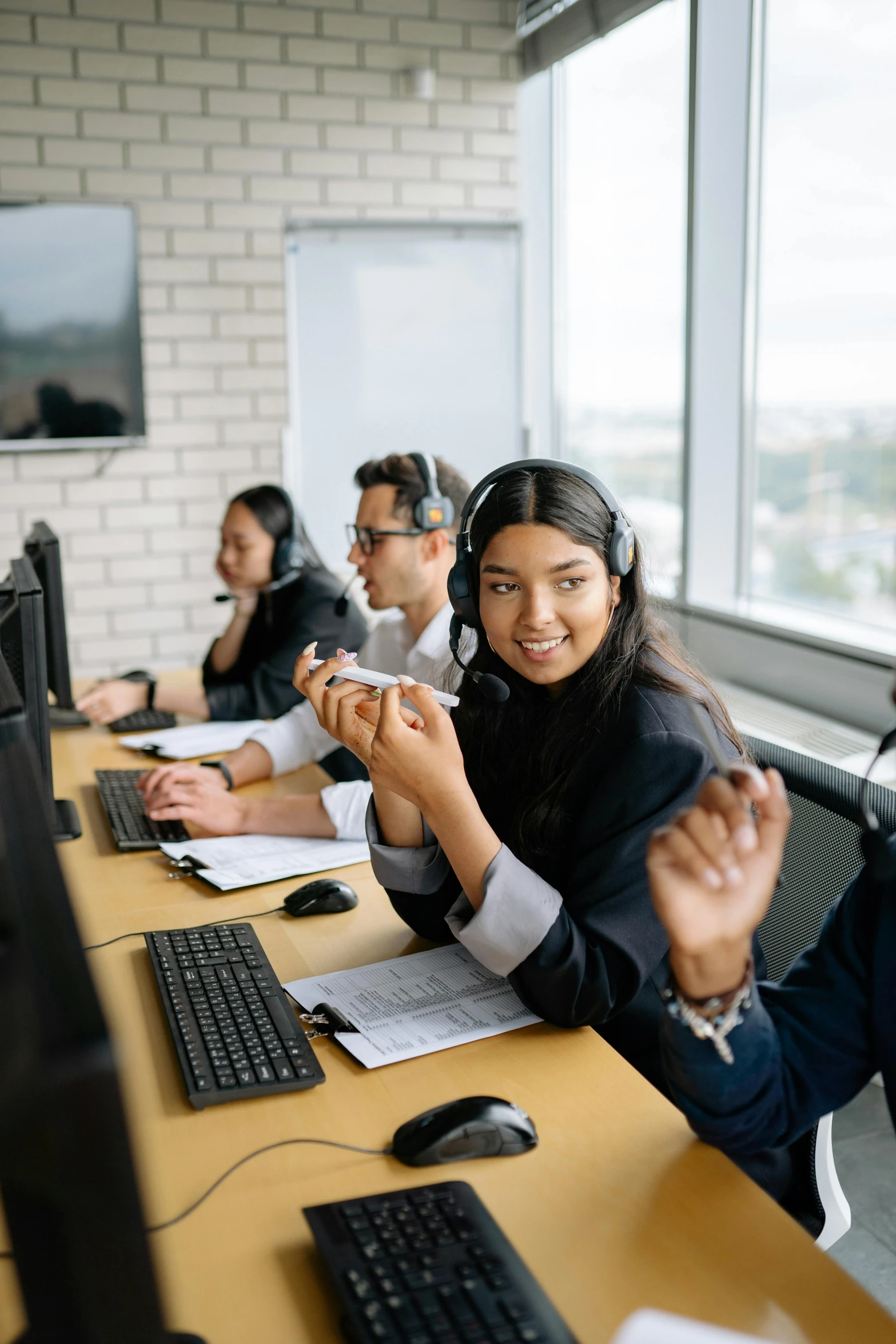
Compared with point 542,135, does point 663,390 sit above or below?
below

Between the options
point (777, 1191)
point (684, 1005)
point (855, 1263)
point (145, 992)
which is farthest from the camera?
point (855, 1263)

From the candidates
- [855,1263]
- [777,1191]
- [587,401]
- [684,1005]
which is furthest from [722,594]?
[684,1005]

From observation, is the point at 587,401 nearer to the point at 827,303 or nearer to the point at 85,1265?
the point at 827,303

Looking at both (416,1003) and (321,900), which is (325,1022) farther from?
(321,900)

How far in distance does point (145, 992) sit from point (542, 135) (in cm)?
389

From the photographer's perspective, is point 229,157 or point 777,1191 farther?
point 229,157

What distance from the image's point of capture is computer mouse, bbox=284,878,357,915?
1478 mm

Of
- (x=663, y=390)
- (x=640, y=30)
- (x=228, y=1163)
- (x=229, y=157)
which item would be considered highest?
(x=640, y=30)

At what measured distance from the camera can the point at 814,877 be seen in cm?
126

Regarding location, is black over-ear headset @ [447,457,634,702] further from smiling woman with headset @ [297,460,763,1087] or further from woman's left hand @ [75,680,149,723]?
woman's left hand @ [75,680,149,723]

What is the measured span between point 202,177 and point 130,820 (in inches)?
108

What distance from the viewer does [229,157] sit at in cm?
385

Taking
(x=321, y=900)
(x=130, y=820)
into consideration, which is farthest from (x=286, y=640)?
(x=321, y=900)

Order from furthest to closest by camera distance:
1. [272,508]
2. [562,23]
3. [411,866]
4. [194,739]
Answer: [562,23] < [272,508] < [194,739] < [411,866]
